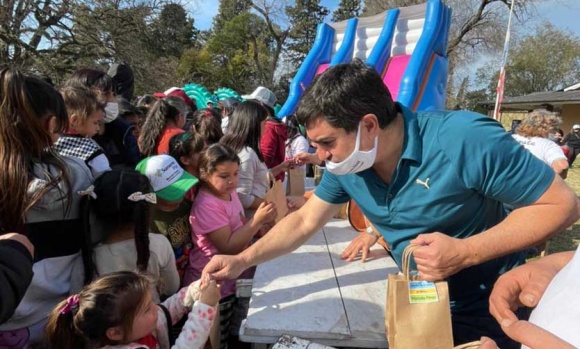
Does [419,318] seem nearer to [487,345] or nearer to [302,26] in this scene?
[487,345]

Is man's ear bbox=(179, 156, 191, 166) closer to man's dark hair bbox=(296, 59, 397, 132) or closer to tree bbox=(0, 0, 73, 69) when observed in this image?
man's dark hair bbox=(296, 59, 397, 132)

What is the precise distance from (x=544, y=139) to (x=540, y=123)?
0.70 ft

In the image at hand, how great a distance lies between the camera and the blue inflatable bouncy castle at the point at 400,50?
5.23 metres

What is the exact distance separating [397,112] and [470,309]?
31.9 inches

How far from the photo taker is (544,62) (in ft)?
120

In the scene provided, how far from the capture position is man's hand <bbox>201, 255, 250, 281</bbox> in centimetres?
161

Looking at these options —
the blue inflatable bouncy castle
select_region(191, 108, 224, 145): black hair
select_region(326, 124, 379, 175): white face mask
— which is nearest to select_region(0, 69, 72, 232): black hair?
select_region(326, 124, 379, 175): white face mask

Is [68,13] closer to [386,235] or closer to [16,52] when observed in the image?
[16,52]

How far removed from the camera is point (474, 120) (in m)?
1.35

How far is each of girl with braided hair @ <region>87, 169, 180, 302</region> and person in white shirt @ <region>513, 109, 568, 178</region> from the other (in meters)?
4.09

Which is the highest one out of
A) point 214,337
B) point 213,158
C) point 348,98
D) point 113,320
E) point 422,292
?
point 348,98

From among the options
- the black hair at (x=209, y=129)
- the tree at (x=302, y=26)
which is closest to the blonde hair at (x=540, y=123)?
the black hair at (x=209, y=129)

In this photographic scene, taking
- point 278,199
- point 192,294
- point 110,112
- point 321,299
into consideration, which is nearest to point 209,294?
point 192,294

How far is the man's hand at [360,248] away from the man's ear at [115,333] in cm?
118
